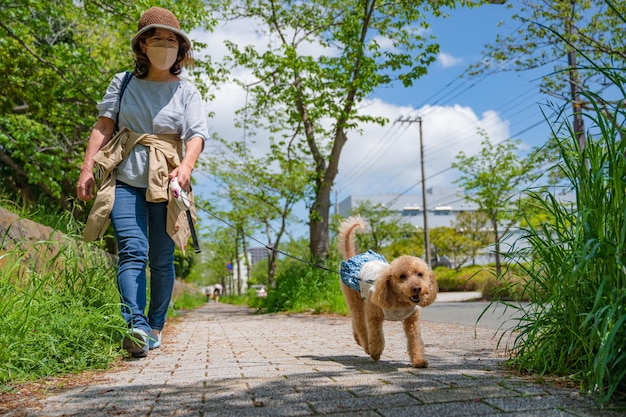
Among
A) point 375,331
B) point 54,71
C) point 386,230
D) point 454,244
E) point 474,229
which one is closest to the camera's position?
point 375,331

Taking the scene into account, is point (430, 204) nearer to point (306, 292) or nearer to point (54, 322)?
point (306, 292)

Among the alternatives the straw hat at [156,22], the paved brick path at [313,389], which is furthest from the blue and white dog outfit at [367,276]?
the straw hat at [156,22]

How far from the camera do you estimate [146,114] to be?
363 cm

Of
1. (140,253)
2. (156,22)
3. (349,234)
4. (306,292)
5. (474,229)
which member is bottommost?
(306,292)

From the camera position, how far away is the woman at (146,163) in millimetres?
3410

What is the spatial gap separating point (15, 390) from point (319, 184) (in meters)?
9.37

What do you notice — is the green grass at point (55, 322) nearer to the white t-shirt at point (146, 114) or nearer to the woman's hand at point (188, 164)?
the white t-shirt at point (146, 114)

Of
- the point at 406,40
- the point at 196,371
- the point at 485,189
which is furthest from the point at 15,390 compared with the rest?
the point at 485,189

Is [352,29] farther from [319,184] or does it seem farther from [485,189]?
[485,189]

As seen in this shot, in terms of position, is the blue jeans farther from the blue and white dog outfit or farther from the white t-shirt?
the blue and white dog outfit

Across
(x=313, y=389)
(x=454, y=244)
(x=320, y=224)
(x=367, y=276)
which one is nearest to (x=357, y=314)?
(x=367, y=276)

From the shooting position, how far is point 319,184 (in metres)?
11.5

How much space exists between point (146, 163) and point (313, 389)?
206 centimetres

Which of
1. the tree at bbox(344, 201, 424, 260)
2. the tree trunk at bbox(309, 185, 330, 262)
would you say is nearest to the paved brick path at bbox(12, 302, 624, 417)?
the tree trunk at bbox(309, 185, 330, 262)
